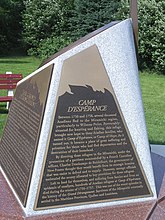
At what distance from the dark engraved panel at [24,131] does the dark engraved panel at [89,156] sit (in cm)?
15

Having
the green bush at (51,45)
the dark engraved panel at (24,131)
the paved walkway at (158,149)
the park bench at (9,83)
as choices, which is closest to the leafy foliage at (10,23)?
the green bush at (51,45)

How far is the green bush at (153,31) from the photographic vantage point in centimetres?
1691

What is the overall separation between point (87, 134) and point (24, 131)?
0.62 m

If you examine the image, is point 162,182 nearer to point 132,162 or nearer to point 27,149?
point 132,162

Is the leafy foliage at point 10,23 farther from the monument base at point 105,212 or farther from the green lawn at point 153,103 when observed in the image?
the monument base at point 105,212

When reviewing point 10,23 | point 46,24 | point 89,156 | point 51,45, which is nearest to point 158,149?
point 89,156

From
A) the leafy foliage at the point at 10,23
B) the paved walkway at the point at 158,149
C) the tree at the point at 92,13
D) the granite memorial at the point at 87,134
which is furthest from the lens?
the leafy foliage at the point at 10,23

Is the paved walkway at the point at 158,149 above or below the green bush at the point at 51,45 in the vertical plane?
above

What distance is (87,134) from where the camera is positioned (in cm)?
346

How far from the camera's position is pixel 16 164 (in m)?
3.79

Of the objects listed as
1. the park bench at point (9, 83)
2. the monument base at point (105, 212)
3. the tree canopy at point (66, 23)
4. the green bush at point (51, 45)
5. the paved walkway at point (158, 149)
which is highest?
the monument base at point (105, 212)

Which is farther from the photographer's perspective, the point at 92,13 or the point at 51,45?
the point at 51,45

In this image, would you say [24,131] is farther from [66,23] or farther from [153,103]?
[66,23]

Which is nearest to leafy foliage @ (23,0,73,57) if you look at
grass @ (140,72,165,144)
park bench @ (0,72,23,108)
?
grass @ (140,72,165,144)
